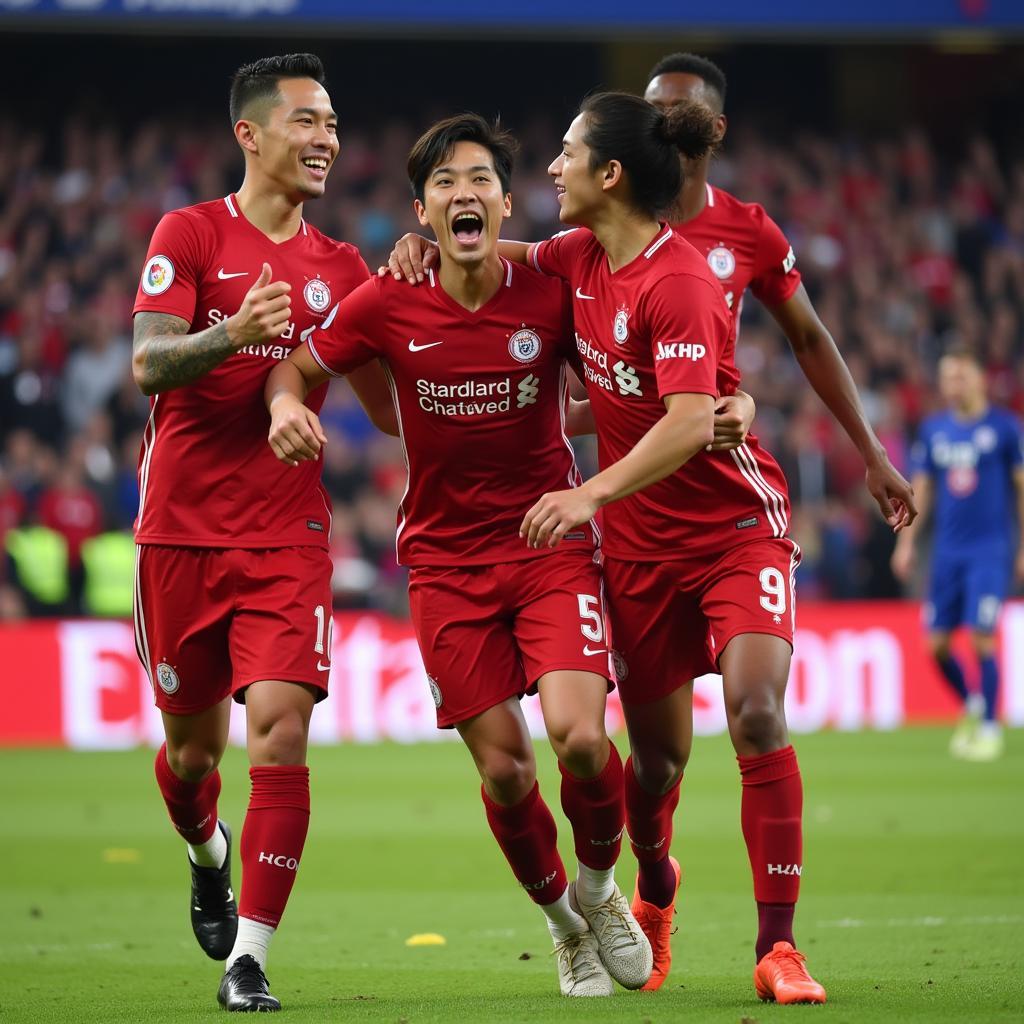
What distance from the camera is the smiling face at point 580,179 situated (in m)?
5.43

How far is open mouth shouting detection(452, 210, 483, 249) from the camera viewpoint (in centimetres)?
550

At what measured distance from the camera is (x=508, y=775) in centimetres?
548

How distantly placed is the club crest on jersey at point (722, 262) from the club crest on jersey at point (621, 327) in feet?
2.72

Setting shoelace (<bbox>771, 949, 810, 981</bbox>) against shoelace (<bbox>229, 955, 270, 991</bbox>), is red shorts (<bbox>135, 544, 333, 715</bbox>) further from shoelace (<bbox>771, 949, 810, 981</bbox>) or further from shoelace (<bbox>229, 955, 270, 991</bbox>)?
shoelace (<bbox>771, 949, 810, 981</bbox>)

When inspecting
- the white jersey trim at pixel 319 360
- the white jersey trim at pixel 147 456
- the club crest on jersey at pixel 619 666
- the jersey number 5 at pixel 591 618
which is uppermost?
the white jersey trim at pixel 319 360

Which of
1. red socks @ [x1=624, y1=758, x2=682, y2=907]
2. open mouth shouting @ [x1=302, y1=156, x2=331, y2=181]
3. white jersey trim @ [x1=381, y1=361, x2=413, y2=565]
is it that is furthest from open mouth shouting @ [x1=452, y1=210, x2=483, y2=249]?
red socks @ [x1=624, y1=758, x2=682, y2=907]

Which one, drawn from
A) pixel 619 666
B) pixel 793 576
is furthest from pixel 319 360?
pixel 793 576

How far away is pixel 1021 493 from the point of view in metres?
13.4

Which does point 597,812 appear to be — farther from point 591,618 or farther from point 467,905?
point 467,905

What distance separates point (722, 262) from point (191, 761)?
245 cm

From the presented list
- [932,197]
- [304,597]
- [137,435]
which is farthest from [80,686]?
[932,197]

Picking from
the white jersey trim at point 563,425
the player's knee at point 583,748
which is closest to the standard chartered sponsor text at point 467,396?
the white jersey trim at point 563,425

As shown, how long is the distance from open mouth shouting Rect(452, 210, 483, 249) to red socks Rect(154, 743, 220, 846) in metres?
2.06

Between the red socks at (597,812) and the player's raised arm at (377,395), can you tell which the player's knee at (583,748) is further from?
the player's raised arm at (377,395)
